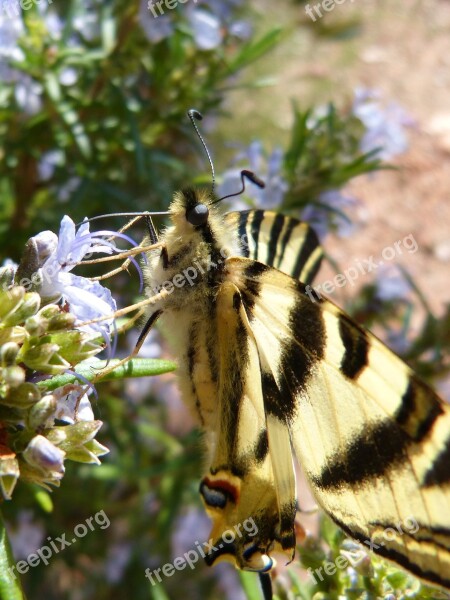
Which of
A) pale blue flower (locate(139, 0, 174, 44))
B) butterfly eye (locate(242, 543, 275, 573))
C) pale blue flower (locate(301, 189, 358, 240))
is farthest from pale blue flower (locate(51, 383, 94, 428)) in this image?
pale blue flower (locate(139, 0, 174, 44))

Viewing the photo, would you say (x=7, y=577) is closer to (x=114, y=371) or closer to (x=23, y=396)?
(x=23, y=396)

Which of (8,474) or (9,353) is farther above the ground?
(9,353)

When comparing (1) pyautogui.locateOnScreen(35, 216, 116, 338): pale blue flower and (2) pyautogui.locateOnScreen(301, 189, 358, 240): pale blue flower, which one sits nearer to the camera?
(1) pyautogui.locateOnScreen(35, 216, 116, 338): pale blue flower

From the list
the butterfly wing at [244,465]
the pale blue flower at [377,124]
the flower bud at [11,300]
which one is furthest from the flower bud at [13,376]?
the pale blue flower at [377,124]

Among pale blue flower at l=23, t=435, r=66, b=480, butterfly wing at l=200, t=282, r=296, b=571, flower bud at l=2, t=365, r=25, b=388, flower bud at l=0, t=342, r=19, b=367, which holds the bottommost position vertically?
butterfly wing at l=200, t=282, r=296, b=571

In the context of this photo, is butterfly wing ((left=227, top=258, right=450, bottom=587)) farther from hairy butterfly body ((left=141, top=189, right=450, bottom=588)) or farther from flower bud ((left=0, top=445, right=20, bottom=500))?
flower bud ((left=0, top=445, right=20, bottom=500))

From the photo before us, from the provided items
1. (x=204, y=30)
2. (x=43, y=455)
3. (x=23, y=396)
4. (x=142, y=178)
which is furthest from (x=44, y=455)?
(x=204, y=30)

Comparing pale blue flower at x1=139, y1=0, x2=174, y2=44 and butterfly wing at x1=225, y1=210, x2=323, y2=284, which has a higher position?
pale blue flower at x1=139, y1=0, x2=174, y2=44
